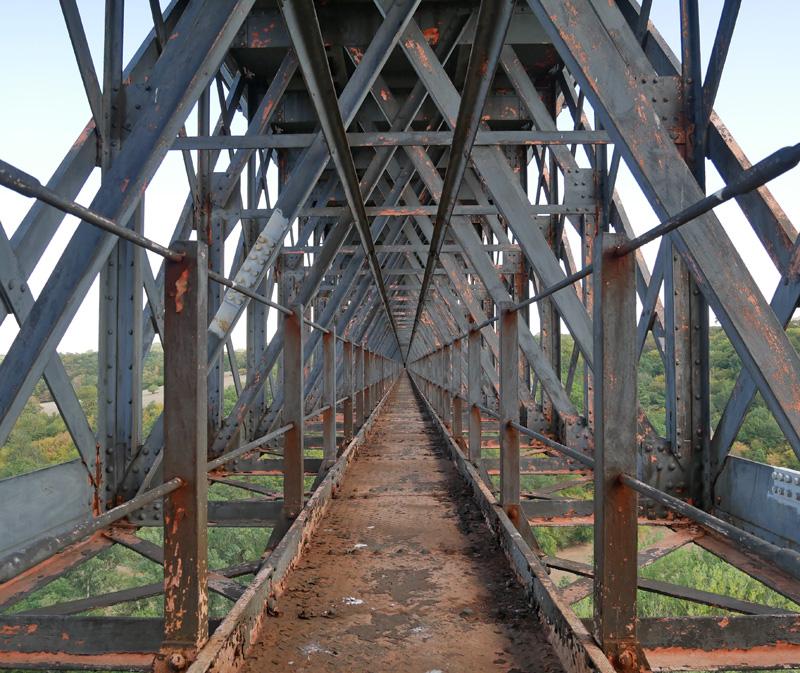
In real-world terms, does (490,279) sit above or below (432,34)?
below

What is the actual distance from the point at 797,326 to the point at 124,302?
57.9 feet

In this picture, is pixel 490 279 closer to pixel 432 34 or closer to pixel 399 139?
pixel 399 139

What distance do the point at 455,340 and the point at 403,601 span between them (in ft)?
17.7

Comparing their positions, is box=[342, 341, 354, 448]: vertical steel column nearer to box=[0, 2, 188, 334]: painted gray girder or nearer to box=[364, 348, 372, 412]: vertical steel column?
box=[364, 348, 372, 412]: vertical steel column

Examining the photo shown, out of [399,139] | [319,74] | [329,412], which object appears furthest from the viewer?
[329,412]

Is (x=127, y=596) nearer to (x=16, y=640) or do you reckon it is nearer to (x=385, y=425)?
(x=16, y=640)

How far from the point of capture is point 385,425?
11664 mm

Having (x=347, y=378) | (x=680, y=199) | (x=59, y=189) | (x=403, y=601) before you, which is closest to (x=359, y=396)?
(x=347, y=378)

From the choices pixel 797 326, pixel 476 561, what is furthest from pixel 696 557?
pixel 476 561

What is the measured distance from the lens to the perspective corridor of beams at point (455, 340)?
6.73ft

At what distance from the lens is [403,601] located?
3.00 metres

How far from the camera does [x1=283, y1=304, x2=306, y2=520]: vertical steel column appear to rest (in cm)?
395

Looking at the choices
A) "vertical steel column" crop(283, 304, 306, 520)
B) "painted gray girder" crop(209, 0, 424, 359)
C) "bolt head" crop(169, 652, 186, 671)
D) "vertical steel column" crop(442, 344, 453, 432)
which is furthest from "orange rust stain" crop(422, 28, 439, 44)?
"bolt head" crop(169, 652, 186, 671)

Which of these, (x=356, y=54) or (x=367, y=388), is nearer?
(x=356, y=54)
